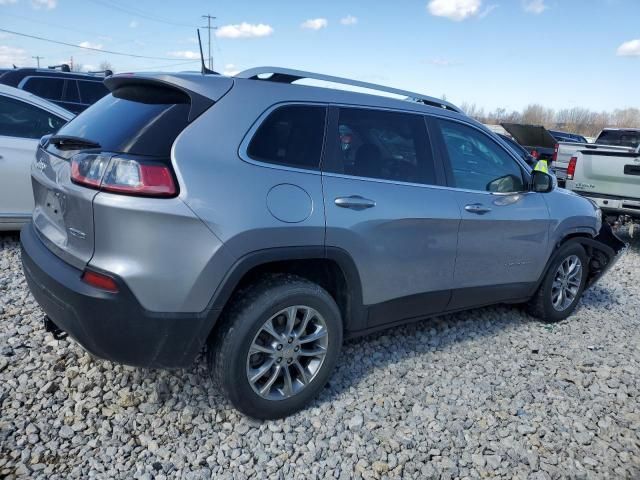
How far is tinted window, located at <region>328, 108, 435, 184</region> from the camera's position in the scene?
9.49 feet

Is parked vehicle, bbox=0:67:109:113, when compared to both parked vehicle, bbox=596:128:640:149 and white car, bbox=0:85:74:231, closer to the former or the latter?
white car, bbox=0:85:74:231

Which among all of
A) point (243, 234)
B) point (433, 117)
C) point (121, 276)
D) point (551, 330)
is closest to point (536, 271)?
point (551, 330)

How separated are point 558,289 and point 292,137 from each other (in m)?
3.08

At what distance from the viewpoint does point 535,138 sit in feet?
49.0

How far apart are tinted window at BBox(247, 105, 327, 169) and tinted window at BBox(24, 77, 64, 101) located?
8.21 m

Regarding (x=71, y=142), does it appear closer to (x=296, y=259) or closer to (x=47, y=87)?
(x=296, y=259)

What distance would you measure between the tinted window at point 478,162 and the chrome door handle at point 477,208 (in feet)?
0.45

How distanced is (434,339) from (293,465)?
1.78m

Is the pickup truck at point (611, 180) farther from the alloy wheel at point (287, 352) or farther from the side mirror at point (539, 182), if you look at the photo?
the alloy wheel at point (287, 352)

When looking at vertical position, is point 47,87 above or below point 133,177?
above

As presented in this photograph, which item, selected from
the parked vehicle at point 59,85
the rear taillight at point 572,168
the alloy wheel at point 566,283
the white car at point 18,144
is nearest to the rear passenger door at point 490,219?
the alloy wheel at point 566,283

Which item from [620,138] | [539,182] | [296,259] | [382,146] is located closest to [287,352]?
[296,259]

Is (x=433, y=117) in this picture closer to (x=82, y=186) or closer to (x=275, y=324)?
(x=275, y=324)

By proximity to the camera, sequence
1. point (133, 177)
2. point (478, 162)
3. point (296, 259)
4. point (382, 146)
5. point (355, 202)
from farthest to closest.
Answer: point (478, 162) < point (382, 146) < point (355, 202) < point (296, 259) < point (133, 177)
